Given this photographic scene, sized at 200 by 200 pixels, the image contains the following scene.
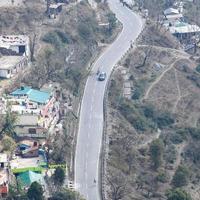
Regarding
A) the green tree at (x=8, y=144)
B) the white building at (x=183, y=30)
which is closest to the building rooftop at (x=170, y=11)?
the white building at (x=183, y=30)

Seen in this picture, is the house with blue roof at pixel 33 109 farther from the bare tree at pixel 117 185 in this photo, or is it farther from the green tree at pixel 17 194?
the green tree at pixel 17 194

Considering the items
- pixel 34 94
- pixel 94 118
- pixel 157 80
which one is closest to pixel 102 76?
pixel 157 80

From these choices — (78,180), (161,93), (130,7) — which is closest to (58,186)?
(78,180)

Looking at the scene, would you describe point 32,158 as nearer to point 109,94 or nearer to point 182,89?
point 109,94

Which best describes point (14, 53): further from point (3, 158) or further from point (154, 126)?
point (3, 158)

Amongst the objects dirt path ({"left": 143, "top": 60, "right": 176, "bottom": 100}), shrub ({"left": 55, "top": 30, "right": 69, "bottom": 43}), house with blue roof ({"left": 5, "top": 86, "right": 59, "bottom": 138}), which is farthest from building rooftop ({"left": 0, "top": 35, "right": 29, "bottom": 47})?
dirt path ({"left": 143, "top": 60, "right": 176, "bottom": 100})

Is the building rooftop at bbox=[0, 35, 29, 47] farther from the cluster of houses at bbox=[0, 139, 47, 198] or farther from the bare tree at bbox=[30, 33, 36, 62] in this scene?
the cluster of houses at bbox=[0, 139, 47, 198]
